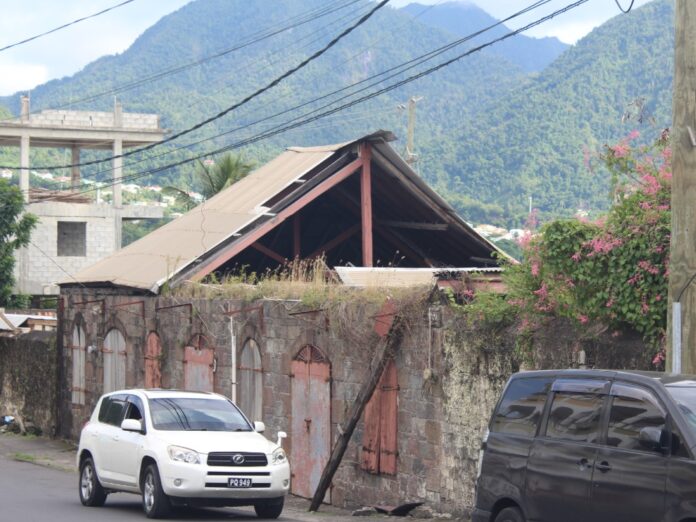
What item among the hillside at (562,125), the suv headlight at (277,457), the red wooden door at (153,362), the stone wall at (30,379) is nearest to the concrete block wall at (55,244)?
the hillside at (562,125)

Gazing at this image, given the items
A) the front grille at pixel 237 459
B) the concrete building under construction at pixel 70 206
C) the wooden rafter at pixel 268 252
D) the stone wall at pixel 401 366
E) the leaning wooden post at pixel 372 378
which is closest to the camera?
the front grille at pixel 237 459

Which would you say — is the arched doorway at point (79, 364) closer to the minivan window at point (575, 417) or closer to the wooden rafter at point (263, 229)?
the wooden rafter at point (263, 229)

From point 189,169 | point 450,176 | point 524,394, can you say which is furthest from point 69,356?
point 189,169

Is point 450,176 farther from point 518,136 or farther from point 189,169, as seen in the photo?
point 189,169

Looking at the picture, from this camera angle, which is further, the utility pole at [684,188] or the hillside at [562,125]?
the hillside at [562,125]

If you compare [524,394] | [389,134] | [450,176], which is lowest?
[524,394]

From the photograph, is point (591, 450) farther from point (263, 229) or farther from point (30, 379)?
point (30, 379)

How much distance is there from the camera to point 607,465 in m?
9.88

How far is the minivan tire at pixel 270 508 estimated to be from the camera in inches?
637

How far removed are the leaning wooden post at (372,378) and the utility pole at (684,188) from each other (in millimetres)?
7102

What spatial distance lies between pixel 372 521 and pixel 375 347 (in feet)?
9.46

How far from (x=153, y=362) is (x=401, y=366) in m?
9.62

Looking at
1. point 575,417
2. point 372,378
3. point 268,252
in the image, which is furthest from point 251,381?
point 575,417

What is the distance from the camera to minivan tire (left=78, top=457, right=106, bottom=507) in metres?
17.6
